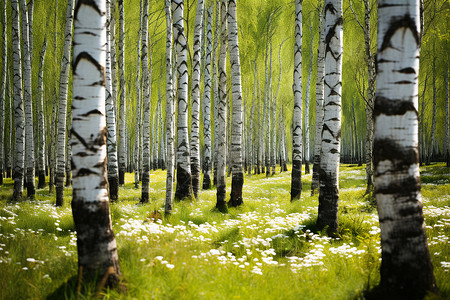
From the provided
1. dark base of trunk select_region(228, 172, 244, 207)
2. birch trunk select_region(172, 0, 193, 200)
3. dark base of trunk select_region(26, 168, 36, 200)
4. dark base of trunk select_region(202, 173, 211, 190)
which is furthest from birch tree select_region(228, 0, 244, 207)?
dark base of trunk select_region(26, 168, 36, 200)

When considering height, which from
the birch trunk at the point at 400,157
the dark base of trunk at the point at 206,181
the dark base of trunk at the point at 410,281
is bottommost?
the dark base of trunk at the point at 206,181

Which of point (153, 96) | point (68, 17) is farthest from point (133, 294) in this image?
point (153, 96)

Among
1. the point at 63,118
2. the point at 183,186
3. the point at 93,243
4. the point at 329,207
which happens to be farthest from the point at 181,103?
the point at 93,243

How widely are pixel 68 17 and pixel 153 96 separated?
1567 cm

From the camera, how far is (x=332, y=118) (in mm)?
5355

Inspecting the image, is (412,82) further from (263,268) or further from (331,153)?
(331,153)

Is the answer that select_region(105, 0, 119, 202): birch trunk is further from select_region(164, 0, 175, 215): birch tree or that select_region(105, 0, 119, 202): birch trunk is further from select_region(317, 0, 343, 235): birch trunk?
select_region(317, 0, 343, 235): birch trunk

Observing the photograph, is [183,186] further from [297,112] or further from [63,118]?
[297,112]

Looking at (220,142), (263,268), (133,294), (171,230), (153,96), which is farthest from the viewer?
(153,96)

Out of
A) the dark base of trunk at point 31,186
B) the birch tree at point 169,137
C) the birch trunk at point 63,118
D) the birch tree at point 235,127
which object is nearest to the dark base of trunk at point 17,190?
the dark base of trunk at point 31,186

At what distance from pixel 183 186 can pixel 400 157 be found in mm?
7126

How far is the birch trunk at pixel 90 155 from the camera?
259 centimetres

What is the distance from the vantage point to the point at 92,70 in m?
2.68

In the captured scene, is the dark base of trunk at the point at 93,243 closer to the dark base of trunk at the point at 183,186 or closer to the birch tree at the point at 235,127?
the birch tree at the point at 235,127
